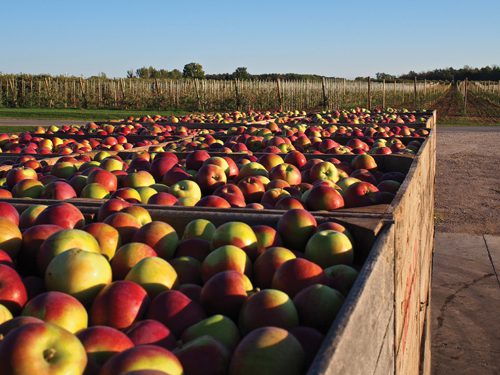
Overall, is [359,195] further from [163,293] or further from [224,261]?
[163,293]

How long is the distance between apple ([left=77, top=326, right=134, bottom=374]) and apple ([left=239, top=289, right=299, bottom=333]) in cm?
31

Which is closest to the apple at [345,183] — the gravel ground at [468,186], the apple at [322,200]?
the apple at [322,200]

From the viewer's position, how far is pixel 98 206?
8.02 feet

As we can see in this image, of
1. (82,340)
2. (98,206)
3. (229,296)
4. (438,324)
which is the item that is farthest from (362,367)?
(438,324)

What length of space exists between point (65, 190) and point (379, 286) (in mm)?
1934

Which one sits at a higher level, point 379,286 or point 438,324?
point 379,286

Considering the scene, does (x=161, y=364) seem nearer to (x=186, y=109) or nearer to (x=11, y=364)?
(x=11, y=364)

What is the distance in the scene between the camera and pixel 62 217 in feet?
7.02

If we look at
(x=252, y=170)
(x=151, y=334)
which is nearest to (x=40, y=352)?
(x=151, y=334)

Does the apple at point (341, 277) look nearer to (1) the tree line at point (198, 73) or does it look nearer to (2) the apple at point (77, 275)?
(2) the apple at point (77, 275)

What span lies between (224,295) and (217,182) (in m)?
1.86

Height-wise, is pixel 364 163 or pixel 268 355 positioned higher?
pixel 364 163

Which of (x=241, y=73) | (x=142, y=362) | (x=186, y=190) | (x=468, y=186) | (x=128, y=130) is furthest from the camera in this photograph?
(x=241, y=73)

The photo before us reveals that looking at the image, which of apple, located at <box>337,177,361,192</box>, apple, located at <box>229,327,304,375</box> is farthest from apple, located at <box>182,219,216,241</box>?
apple, located at <box>337,177,361,192</box>
